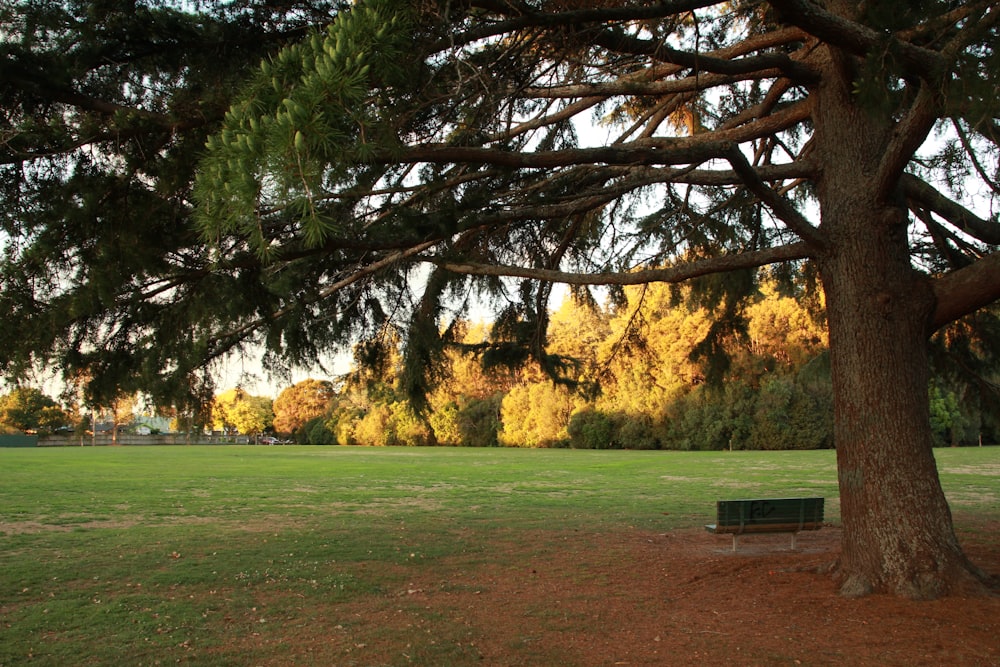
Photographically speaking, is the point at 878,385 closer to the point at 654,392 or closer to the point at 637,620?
the point at 637,620

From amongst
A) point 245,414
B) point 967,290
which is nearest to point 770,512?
point 967,290

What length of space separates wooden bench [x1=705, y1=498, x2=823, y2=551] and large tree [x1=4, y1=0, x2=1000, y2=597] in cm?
209

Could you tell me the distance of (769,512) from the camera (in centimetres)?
846

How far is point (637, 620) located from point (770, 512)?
345 cm

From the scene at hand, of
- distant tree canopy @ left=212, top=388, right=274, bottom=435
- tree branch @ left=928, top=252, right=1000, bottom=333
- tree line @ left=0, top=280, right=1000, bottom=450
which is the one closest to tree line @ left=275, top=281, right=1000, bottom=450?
tree line @ left=0, top=280, right=1000, bottom=450

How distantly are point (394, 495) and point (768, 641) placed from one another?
39.2 feet

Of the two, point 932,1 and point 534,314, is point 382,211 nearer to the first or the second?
point 534,314

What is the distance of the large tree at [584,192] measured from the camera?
9.78 feet

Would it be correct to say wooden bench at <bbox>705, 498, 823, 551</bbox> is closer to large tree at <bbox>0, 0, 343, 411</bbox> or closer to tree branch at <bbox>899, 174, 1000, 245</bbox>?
tree branch at <bbox>899, 174, 1000, 245</bbox>

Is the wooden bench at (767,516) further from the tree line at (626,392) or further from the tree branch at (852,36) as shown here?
the tree branch at (852,36)

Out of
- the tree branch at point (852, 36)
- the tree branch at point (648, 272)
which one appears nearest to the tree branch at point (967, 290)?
the tree branch at point (648, 272)

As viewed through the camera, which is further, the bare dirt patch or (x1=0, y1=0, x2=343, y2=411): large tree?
the bare dirt patch

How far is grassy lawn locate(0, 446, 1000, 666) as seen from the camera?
5539 millimetres

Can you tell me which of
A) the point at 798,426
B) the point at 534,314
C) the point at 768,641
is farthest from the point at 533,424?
the point at 768,641
